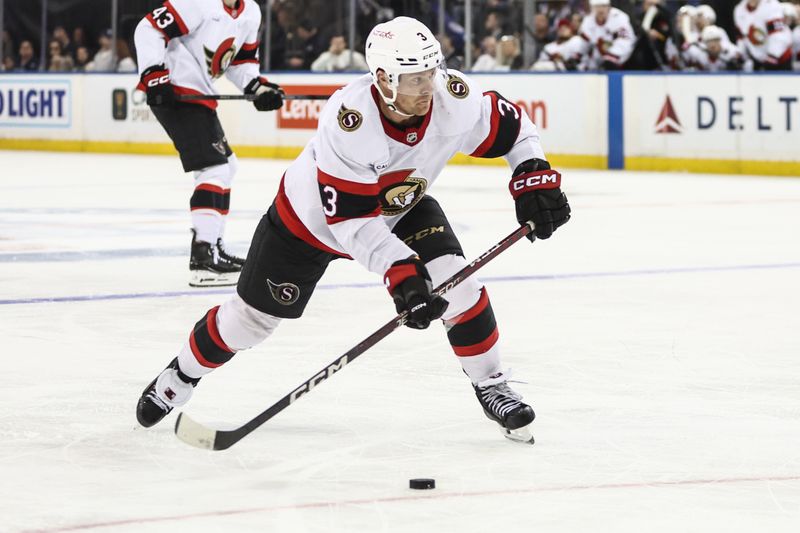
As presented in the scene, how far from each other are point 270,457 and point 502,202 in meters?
7.10

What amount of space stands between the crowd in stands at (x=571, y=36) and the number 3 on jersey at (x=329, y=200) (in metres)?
9.56

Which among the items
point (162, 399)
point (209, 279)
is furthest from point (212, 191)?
point (162, 399)

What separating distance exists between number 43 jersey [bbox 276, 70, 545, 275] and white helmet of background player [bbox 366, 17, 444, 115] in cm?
8

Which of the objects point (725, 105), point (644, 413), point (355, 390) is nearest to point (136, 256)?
point (355, 390)

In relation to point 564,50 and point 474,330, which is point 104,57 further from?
point 474,330

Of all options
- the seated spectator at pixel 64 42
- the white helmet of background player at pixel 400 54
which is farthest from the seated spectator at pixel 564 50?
the white helmet of background player at pixel 400 54

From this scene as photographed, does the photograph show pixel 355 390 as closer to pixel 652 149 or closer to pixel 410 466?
pixel 410 466

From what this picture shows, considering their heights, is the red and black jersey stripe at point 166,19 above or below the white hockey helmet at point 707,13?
above

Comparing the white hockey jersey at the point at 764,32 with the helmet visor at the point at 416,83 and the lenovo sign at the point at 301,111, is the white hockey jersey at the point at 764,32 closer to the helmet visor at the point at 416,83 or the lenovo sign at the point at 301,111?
the lenovo sign at the point at 301,111

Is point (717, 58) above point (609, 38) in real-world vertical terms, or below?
below

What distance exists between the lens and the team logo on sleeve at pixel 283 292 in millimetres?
3625

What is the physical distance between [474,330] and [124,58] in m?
13.4

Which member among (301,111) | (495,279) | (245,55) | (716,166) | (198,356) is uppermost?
(245,55)

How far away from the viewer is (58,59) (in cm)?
1702
